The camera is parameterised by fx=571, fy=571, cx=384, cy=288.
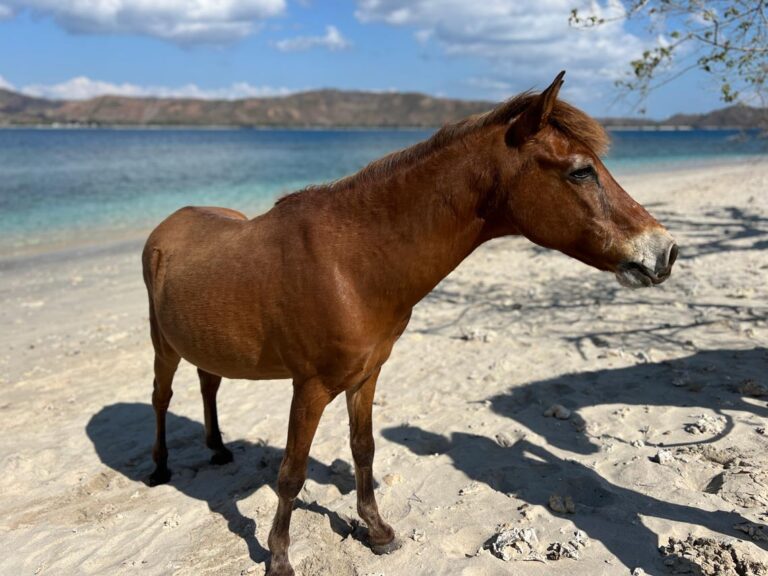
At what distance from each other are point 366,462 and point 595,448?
165 centimetres

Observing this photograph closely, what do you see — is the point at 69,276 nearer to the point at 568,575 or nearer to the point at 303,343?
the point at 303,343

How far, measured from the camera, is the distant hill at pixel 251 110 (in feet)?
521

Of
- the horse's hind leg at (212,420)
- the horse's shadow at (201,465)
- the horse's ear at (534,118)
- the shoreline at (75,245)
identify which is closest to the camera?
the horse's ear at (534,118)

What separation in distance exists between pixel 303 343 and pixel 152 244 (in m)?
1.71

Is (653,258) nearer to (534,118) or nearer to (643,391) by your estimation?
(534,118)

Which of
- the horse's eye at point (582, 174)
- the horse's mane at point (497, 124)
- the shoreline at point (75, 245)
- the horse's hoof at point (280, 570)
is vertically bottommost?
the shoreline at point (75, 245)

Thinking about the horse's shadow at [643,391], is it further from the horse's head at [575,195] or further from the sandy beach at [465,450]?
the horse's head at [575,195]

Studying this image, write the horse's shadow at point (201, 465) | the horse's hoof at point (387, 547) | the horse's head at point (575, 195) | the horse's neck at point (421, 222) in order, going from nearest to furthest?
the horse's head at point (575, 195)
the horse's neck at point (421, 222)
the horse's hoof at point (387, 547)
the horse's shadow at point (201, 465)

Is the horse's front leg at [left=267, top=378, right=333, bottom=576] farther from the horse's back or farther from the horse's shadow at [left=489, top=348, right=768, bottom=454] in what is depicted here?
the horse's shadow at [left=489, top=348, right=768, bottom=454]

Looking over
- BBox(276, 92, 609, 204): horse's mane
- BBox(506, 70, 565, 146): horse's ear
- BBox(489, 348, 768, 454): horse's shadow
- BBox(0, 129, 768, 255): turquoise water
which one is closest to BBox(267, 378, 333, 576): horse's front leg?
BBox(276, 92, 609, 204): horse's mane

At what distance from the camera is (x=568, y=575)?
2.70 meters

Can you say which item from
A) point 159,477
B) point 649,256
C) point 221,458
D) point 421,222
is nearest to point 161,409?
point 159,477

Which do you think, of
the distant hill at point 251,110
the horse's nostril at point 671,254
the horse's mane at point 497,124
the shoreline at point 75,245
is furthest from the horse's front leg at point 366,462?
the distant hill at point 251,110

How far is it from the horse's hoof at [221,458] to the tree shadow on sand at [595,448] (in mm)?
1221
